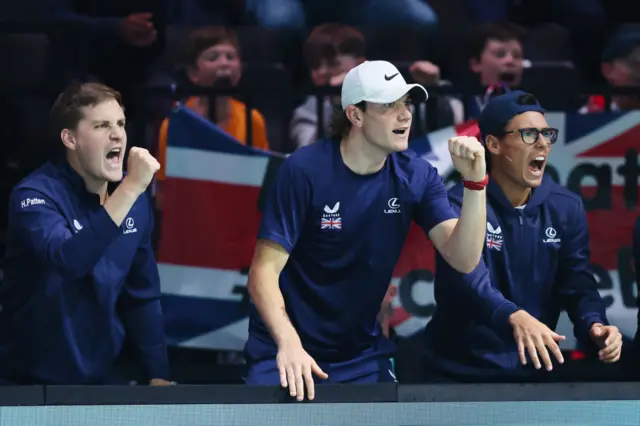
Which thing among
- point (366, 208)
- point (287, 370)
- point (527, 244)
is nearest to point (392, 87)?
point (366, 208)

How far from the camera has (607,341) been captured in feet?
16.3

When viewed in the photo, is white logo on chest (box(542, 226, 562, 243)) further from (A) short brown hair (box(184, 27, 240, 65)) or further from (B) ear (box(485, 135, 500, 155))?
(A) short brown hair (box(184, 27, 240, 65))

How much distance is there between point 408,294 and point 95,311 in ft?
5.05

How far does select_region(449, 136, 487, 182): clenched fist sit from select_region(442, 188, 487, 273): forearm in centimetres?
8

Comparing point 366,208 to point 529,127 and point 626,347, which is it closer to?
point 529,127

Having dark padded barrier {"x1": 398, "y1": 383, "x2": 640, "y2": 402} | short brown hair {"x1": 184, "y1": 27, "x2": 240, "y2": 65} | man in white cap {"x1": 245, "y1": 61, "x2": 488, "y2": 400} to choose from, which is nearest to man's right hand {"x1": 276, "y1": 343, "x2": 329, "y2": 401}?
dark padded barrier {"x1": 398, "y1": 383, "x2": 640, "y2": 402}

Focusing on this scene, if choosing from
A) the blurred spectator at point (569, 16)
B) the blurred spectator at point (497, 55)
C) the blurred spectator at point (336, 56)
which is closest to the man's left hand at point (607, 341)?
the blurred spectator at point (336, 56)

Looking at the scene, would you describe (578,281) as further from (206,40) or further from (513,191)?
(206,40)

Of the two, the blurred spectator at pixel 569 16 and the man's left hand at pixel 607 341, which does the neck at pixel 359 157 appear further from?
the blurred spectator at pixel 569 16

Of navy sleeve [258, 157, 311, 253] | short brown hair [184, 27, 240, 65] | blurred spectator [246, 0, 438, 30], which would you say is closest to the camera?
navy sleeve [258, 157, 311, 253]

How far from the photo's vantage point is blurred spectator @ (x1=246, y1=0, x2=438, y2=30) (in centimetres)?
671

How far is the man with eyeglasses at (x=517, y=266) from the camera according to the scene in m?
5.20

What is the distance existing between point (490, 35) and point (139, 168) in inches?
104

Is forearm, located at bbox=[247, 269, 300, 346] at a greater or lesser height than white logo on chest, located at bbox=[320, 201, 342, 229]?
lesser
